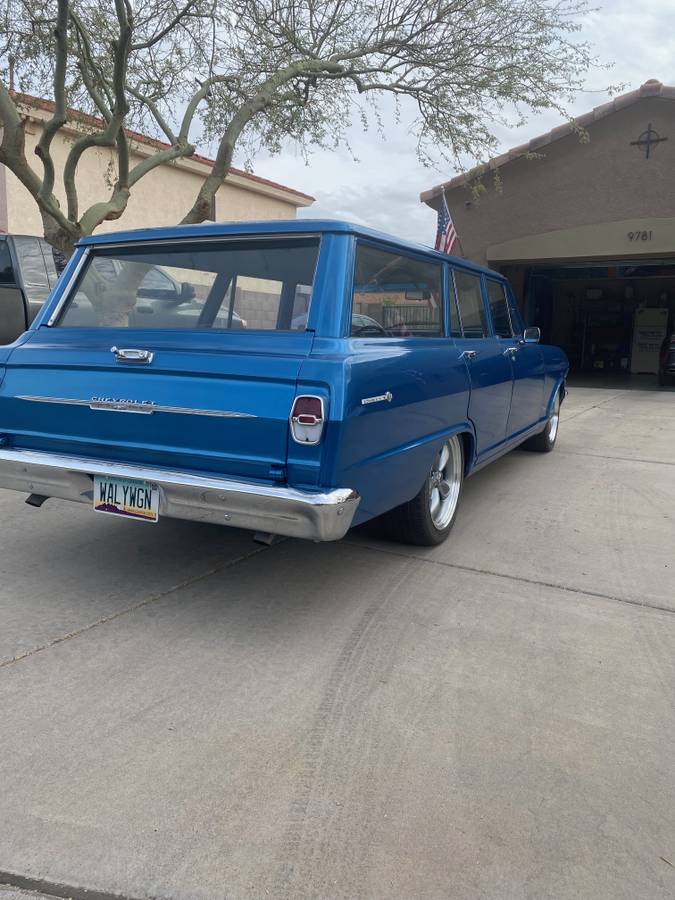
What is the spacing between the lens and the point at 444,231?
14227 millimetres

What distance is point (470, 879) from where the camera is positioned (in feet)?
6.03

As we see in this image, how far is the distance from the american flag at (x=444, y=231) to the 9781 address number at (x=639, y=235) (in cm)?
336

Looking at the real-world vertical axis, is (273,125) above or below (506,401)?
above

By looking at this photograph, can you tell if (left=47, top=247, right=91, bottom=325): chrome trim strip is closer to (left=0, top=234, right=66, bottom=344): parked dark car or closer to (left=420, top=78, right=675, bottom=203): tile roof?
(left=0, top=234, right=66, bottom=344): parked dark car

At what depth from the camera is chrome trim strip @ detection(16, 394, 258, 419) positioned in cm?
301

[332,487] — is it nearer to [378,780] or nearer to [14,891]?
[378,780]

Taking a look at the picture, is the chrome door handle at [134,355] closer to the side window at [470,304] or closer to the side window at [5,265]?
the side window at [470,304]

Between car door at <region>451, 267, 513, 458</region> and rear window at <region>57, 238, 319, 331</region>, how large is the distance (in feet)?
4.45

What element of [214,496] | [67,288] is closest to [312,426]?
[214,496]

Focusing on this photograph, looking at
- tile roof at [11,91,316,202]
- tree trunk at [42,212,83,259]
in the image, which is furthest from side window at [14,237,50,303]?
tile roof at [11,91,316,202]

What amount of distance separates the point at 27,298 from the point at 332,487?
290 inches

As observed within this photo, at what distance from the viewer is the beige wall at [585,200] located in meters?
13.5

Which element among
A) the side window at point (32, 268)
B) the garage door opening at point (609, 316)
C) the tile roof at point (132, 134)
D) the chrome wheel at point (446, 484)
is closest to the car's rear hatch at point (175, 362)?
the chrome wheel at point (446, 484)

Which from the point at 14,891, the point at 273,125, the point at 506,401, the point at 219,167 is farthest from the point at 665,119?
the point at 14,891
